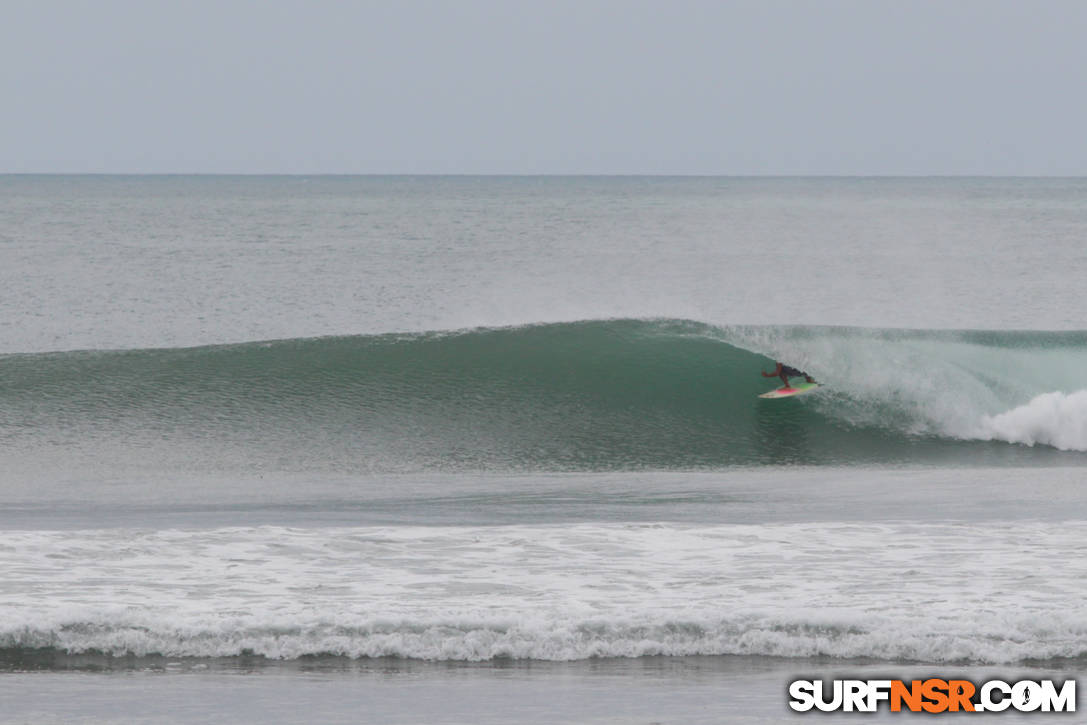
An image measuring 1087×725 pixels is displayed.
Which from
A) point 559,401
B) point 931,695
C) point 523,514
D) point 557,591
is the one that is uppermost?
point 559,401

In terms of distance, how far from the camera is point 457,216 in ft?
230

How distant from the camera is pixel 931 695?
5098 mm

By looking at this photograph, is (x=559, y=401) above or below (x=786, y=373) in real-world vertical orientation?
below

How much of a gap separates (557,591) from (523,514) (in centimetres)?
235

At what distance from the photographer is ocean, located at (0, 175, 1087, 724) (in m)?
5.35

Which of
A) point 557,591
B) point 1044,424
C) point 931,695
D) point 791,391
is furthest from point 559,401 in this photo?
point 931,695

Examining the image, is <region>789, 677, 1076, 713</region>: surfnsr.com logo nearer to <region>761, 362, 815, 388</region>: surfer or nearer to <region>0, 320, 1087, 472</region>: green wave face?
<region>0, 320, 1087, 472</region>: green wave face

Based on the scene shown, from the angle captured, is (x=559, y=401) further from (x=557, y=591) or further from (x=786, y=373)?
(x=557, y=591)

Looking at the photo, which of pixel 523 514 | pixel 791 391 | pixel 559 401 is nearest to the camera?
pixel 523 514

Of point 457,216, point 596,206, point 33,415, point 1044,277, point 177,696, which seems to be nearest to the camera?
point 177,696

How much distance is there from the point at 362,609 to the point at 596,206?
8018 centimetres

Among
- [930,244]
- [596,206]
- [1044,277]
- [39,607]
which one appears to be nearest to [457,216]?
[596,206]

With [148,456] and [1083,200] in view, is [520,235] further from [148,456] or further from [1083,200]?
[1083,200]

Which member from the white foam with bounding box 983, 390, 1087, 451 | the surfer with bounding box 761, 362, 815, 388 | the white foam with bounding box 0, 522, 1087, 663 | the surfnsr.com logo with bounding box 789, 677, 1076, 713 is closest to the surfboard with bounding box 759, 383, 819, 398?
the surfer with bounding box 761, 362, 815, 388
